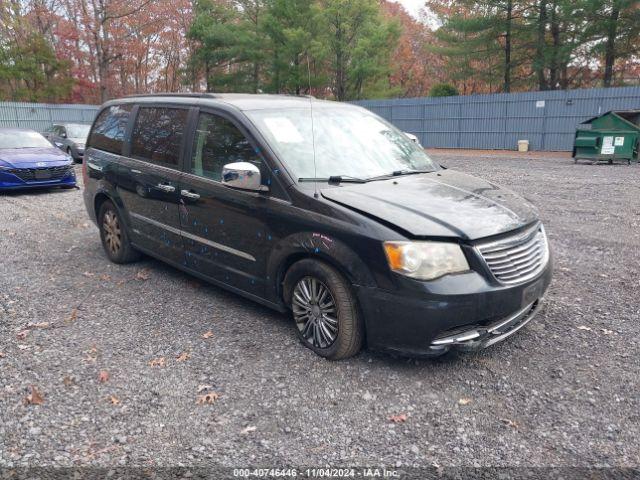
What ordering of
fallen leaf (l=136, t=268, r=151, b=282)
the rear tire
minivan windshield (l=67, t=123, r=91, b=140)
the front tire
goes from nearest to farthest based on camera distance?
the front tire, fallen leaf (l=136, t=268, r=151, b=282), the rear tire, minivan windshield (l=67, t=123, r=91, b=140)

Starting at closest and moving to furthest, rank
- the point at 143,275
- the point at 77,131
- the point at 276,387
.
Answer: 1. the point at 276,387
2. the point at 143,275
3. the point at 77,131

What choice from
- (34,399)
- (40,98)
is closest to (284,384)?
(34,399)

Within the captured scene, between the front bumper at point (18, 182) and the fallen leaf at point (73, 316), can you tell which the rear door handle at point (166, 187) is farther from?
the front bumper at point (18, 182)

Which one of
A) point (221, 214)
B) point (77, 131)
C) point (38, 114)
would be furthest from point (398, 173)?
point (38, 114)

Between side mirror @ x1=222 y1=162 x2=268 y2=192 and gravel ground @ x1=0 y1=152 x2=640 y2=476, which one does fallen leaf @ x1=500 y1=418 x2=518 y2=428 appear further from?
side mirror @ x1=222 y1=162 x2=268 y2=192

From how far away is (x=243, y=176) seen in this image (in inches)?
154

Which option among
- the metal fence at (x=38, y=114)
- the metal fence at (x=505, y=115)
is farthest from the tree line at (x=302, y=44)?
the metal fence at (x=38, y=114)

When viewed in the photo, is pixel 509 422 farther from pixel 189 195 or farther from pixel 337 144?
pixel 189 195

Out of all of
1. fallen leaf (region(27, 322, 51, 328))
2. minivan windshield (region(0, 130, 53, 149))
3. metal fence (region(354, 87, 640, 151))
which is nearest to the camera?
fallen leaf (region(27, 322, 51, 328))

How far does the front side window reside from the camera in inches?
167

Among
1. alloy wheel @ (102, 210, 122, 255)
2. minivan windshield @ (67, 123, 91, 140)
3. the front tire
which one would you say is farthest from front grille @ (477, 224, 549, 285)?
minivan windshield @ (67, 123, 91, 140)

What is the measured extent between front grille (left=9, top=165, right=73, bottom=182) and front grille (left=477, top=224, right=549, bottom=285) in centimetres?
1063

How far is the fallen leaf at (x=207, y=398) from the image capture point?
334 cm

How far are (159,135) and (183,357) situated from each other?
230cm
